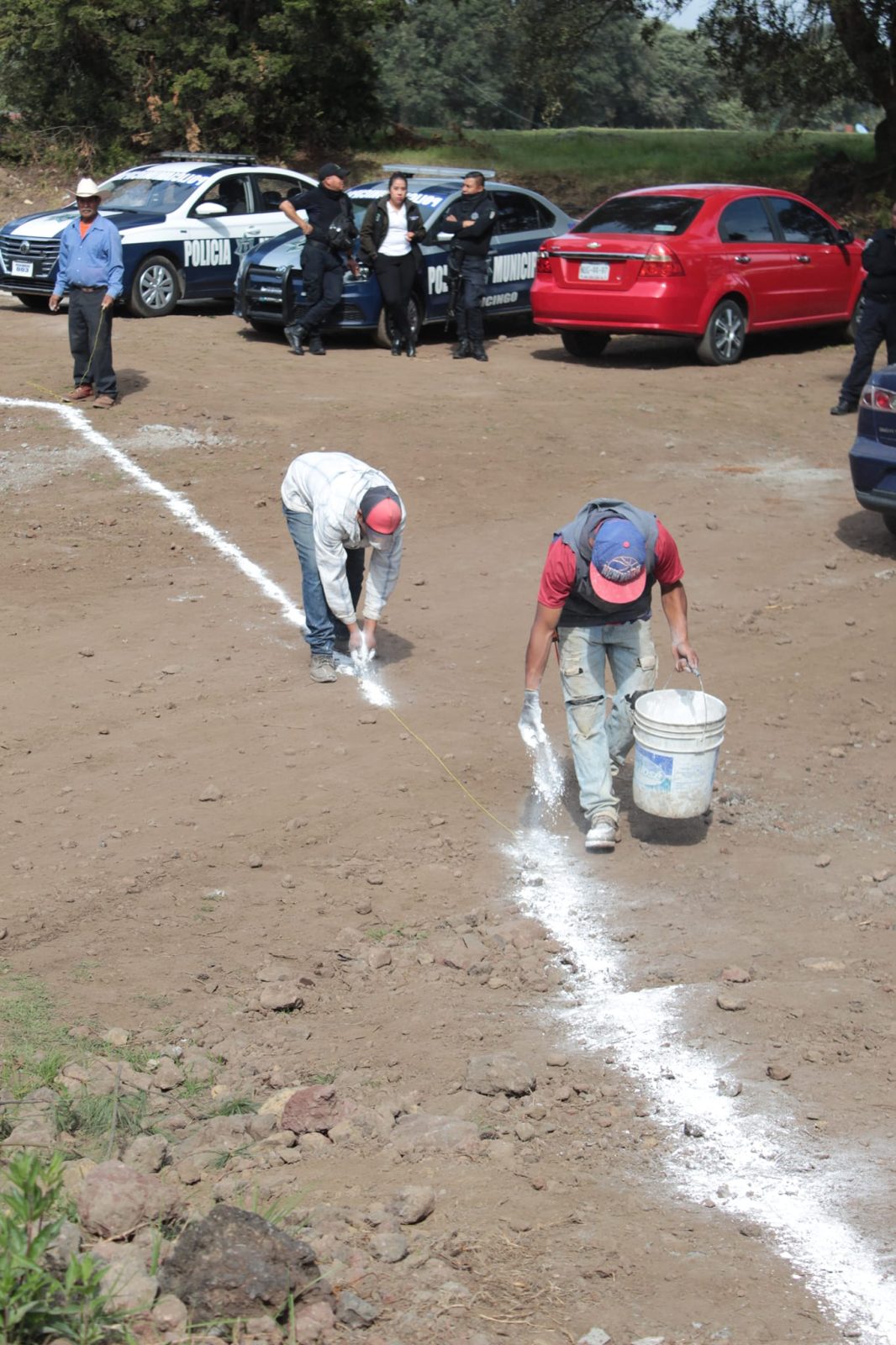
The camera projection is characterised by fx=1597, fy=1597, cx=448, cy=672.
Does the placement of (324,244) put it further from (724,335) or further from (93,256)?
(724,335)

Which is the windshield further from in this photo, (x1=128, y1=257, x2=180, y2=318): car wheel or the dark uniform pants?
the dark uniform pants

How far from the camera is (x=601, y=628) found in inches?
257

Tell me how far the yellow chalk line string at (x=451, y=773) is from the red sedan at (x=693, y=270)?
8437 mm

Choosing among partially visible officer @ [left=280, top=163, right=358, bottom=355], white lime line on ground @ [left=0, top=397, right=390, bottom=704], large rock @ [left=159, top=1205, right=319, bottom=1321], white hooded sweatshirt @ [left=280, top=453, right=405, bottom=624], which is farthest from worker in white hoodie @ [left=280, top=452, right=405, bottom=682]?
partially visible officer @ [left=280, top=163, right=358, bottom=355]

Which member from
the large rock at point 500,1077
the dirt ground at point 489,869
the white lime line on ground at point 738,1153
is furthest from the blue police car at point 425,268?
the large rock at point 500,1077

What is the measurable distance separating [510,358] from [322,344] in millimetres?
1966

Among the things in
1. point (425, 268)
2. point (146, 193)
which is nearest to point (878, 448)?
point (425, 268)

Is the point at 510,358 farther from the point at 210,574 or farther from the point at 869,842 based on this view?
the point at 869,842

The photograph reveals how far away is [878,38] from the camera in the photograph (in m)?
25.6

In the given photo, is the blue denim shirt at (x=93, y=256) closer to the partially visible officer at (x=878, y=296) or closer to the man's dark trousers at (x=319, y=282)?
the man's dark trousers at (x=319, y=282)

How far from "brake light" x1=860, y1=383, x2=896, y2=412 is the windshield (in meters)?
10.1

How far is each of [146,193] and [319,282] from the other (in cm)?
430

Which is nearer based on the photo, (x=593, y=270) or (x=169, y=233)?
(x=593, y=270)

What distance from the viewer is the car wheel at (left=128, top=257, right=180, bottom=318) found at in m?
17.5
